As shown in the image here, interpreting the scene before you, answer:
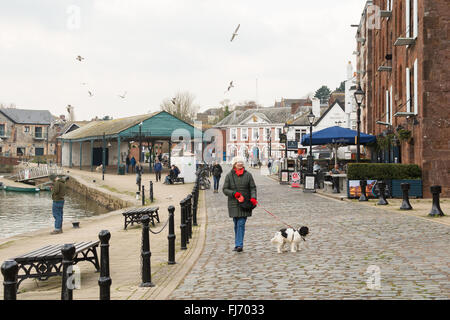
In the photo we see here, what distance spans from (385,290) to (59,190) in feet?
38.1

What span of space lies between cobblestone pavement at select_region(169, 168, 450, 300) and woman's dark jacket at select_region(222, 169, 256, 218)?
733mm

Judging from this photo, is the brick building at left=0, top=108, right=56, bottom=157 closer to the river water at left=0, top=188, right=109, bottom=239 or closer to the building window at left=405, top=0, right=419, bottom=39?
the river water at left=0, top=188, right=109, bottom=239

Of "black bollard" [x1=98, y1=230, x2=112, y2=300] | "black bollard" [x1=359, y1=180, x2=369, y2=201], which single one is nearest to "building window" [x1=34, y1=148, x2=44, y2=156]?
"black bollard" [x1=359, y1=180, x2=369, y2=201]

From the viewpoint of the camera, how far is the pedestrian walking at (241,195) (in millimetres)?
9062

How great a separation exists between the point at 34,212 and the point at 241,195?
21085mm

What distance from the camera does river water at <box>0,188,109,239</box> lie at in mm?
20844

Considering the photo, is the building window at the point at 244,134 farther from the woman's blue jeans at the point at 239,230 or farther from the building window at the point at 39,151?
the woman's blue jeans at the point at 239,230

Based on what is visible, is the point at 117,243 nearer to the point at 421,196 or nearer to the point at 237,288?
the point at 237,288

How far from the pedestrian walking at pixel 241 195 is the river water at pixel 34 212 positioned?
10.9 meters

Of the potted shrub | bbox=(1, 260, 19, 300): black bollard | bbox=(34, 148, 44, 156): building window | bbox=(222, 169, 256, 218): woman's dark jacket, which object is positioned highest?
bbox=(34, 148, 44, 156): building window

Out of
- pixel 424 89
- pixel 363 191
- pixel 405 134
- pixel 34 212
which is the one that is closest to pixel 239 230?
pixel 363 191

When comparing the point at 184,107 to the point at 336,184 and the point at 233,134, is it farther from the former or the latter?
the point at 336,184

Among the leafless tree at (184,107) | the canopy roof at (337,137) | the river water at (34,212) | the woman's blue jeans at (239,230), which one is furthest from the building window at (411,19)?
the leafless tree at (184,107)

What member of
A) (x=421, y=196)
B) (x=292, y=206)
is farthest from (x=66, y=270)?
(x=421, y=196)
